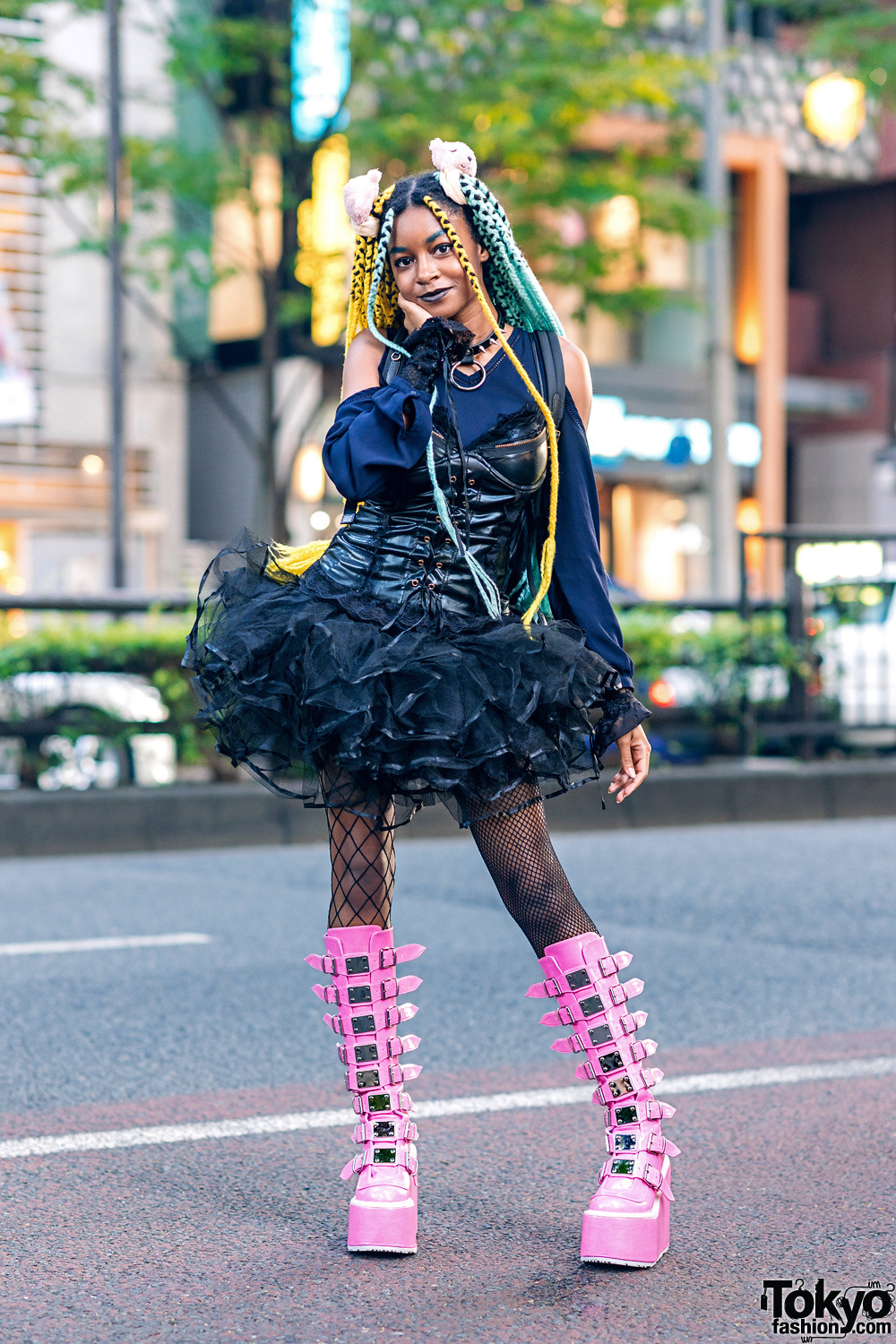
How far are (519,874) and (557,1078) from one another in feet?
5.28

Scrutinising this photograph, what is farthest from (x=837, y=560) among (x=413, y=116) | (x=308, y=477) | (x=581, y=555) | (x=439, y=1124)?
(x=308, y=477)

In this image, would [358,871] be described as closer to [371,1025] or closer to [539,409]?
[371,1025]

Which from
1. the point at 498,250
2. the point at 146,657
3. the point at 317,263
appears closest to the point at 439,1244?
the point at 498,250

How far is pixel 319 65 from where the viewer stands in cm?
1609

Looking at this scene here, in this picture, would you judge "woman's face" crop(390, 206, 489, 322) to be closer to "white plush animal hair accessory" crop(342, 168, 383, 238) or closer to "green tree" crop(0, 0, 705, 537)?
"white plush animal hair accessory" crop(342, 168, 383, 238)

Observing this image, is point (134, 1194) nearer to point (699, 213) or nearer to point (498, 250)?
point (498, 250)

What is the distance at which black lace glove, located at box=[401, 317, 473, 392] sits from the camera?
300 cm

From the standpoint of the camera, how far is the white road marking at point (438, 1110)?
3.83 meters

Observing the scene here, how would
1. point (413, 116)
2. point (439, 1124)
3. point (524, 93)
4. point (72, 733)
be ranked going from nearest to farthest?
1. point (439, 1124)
2. point (72, 733)
3. point (524, 93)
4. point (413, 116)

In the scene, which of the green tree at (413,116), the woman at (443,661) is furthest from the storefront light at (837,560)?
the woman at (443,661)

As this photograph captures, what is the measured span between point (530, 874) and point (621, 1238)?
2.08 feet

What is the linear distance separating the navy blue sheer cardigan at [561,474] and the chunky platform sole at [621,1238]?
920 millimetres

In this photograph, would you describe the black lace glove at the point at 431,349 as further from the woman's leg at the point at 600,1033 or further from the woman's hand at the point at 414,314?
the woman's leg at the point at 600,1033

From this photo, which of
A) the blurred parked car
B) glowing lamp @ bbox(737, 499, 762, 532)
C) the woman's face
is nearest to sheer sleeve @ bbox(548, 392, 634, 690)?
the woman's face
